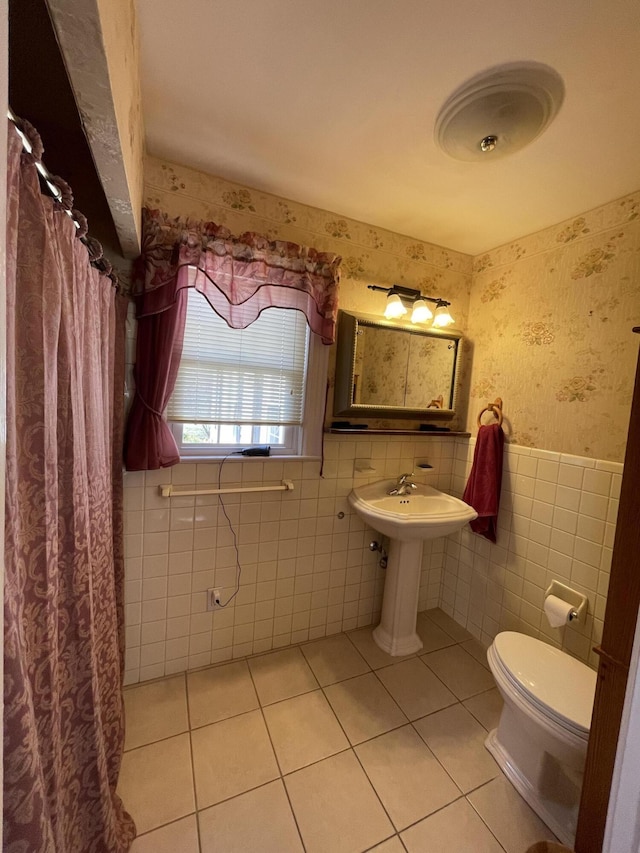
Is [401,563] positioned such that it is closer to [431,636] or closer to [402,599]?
[402,599]

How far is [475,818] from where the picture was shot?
1212 millimetres

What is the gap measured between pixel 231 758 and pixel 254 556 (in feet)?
2.57

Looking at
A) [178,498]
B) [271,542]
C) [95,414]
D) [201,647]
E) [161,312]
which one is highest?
[161,312]

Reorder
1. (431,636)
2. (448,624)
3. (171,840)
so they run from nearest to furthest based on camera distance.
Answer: (171,840), (431,636), (448,624)

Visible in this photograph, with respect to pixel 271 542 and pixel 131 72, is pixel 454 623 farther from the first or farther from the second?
pixel 131 72

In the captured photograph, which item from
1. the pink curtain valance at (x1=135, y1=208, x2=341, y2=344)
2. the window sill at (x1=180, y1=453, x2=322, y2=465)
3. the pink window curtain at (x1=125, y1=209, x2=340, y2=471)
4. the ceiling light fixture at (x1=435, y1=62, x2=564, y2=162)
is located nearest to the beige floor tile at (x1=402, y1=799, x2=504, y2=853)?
the window sill at (x1=180, y1=453, x2=322, y2=465)

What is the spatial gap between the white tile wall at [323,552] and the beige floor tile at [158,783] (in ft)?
1.23

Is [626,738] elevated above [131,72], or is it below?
below

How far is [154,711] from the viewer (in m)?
1.54

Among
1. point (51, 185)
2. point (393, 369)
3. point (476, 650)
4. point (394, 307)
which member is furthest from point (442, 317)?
point (476, 650)

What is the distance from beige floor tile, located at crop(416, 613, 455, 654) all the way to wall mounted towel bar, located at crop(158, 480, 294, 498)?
1268 mm

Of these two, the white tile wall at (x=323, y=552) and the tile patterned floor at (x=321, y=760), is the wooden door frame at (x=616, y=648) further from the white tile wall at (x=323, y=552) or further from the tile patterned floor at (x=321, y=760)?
the white tile wall at (x=323, y=552)

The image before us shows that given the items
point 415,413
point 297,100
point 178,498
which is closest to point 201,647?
point 178,498

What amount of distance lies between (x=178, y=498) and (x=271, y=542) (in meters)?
0.55
